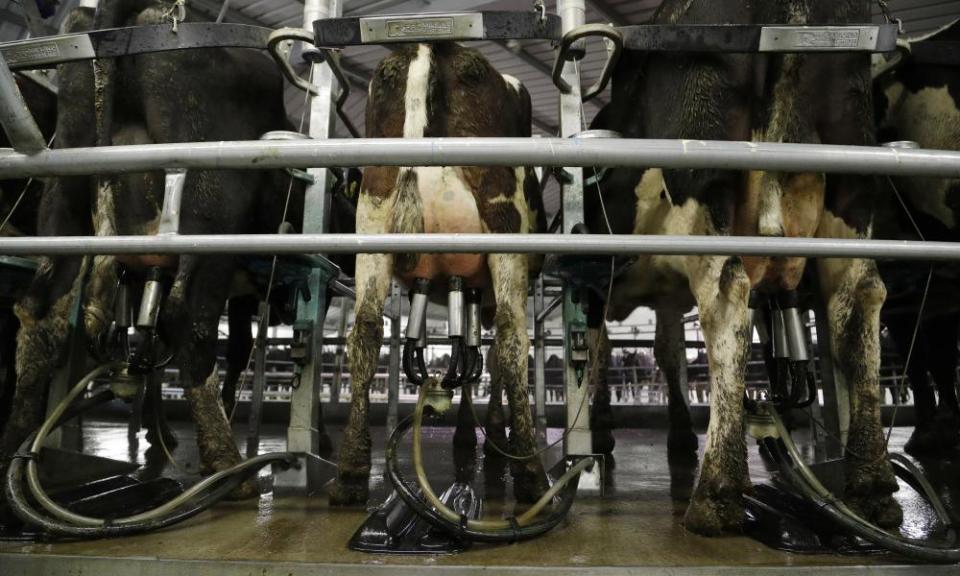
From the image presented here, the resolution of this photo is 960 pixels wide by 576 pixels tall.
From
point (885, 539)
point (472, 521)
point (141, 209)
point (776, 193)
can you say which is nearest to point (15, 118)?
point (141, 209)

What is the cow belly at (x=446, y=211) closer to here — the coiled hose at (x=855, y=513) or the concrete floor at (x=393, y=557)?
the concrete floor at (x=393, y=557)

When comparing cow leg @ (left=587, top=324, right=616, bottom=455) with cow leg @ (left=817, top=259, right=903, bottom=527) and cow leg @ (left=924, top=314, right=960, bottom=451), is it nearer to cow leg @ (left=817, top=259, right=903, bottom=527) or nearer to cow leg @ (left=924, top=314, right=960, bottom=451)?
cow leg @ (left=817, top=259, right=903, bottom=527)

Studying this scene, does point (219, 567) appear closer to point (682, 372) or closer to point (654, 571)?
point (654, 571)

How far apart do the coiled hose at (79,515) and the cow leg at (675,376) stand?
3017mm

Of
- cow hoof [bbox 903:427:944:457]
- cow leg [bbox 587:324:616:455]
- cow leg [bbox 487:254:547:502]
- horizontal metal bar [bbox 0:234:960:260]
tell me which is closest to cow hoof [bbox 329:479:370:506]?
cow leg [bbox 487:254:547:502]

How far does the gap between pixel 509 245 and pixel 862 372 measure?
149 cm

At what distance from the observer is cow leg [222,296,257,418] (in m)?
4.10

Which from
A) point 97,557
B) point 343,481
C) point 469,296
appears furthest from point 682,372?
point 97,557

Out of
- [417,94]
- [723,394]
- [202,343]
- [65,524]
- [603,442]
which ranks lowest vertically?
[603,442]

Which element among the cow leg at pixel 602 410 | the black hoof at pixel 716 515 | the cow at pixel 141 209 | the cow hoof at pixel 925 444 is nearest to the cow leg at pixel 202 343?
the cow at pixel 141 209

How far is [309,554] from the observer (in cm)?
153

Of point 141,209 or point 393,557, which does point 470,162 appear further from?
point 141,209

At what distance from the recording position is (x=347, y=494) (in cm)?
210

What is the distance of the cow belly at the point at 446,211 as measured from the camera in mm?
2348
